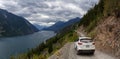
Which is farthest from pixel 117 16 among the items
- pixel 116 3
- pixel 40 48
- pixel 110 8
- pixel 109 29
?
pixel 40 48

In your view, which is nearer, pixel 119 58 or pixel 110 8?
pixel 119 58

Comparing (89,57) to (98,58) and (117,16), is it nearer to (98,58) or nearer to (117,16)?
(98,58)

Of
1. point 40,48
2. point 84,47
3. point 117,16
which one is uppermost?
point 117,16

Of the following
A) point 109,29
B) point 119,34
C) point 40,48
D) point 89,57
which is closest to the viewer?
point 89,57

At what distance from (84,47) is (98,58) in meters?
2.65

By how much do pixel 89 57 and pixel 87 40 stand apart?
82.3 inches

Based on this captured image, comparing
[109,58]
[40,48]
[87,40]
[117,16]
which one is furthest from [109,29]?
[40,48]

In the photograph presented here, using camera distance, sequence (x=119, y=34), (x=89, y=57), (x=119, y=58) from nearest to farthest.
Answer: (x=119, y=58) < (x=89, y=57) < (x=119, y=34)

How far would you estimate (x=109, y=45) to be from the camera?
31.8 m

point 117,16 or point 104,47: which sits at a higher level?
point 117,16

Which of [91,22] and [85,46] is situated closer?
[85,46]

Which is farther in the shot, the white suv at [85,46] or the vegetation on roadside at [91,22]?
the vegetation on roadside at [91,22]

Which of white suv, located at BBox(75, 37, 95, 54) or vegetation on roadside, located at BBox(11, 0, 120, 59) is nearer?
white suv, located at BBox(75, 37, 95, 54)

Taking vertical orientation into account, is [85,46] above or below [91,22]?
below
